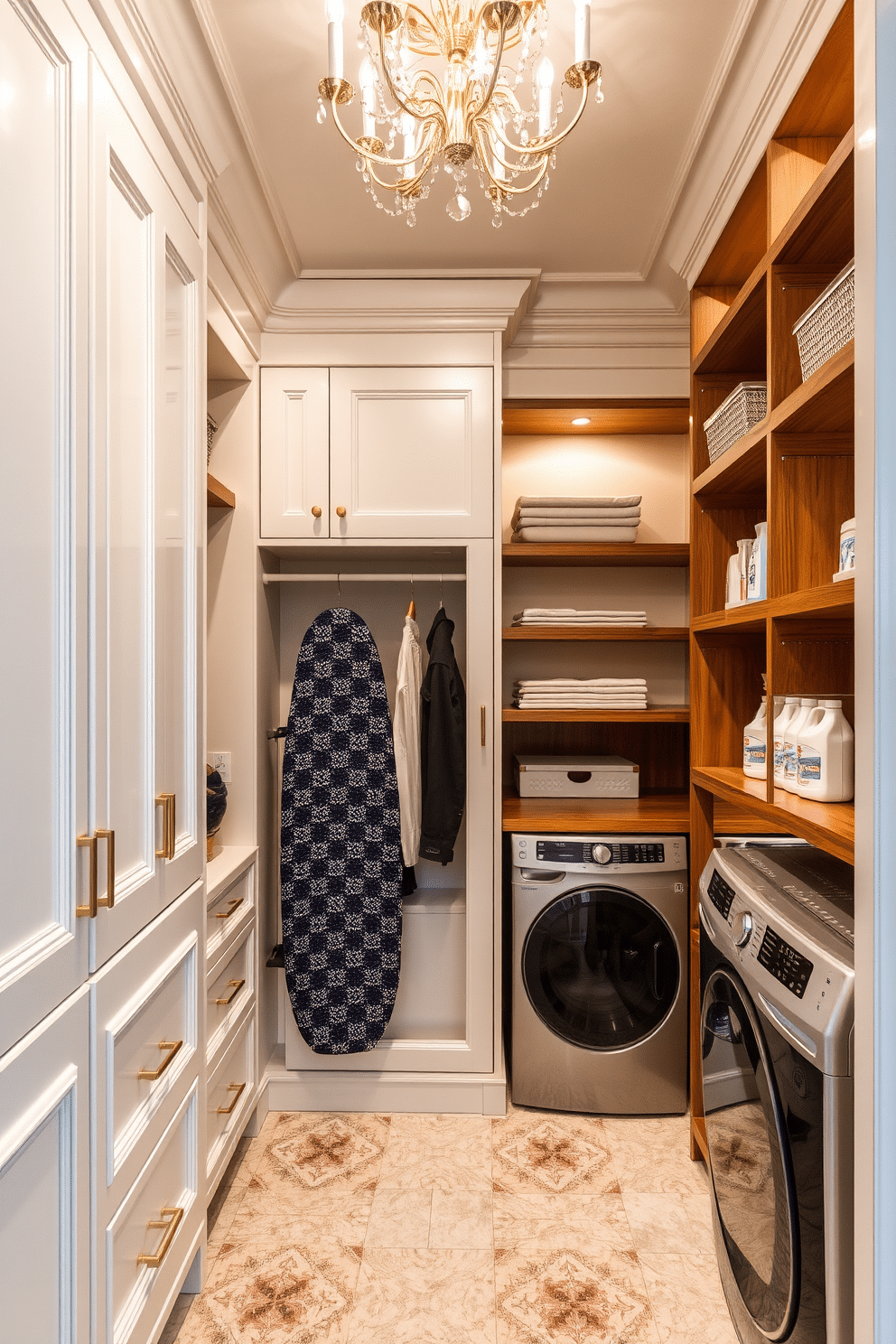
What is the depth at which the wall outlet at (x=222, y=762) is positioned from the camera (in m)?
2.52

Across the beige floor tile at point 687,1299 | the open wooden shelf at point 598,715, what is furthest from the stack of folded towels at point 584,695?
the beige floor tile at point 687,1299

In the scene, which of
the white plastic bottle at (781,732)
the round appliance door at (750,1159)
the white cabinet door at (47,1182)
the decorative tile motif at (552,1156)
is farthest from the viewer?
the decorative tile motif at (552,1156)

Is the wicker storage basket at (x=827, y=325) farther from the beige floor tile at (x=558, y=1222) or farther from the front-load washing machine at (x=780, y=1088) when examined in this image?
the beige floor tile at (x=558, y=1222)

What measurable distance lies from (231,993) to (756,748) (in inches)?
58.8

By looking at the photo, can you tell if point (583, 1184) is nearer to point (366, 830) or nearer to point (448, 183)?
point (366, 830)

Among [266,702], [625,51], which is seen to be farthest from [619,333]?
[266,702]

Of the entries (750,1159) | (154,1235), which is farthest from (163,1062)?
(750,1159)

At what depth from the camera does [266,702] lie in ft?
8.84

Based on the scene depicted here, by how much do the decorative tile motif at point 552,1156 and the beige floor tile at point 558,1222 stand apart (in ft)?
0.14

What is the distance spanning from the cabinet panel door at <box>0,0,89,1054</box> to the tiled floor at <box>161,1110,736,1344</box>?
1141mm

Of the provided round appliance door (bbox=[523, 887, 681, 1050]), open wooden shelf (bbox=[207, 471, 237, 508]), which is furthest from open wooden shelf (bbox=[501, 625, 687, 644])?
open wooden shelf (bbox=[207, 471, 237, 508])

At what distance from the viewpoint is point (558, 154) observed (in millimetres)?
1991

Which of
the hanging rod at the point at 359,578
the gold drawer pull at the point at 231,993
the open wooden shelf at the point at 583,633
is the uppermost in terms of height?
the hanging rod at the point at 359,578

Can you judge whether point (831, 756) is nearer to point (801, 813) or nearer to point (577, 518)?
point (801, 813)
